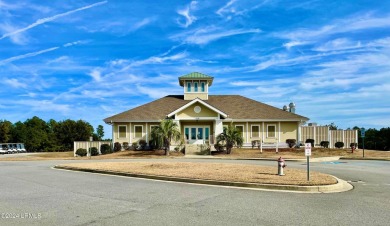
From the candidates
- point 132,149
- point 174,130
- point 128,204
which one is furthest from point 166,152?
point 128,204

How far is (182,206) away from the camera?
31.1ft

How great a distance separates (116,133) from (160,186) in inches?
1182

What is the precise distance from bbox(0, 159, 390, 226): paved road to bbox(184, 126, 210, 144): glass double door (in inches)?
1099

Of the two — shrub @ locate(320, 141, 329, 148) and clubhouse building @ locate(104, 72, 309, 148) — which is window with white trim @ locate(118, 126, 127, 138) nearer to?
clubhouse building @ locate(104, 72, 309, 148)

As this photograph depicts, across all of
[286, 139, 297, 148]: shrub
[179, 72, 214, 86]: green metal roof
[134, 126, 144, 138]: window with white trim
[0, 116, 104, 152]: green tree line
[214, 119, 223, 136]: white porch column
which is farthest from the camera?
[0, 116, 104, 152]: green tree line

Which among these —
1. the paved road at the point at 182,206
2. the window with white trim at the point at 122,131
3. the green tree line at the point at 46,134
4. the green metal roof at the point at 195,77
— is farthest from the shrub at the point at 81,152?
the green tree line at the point at 46,134

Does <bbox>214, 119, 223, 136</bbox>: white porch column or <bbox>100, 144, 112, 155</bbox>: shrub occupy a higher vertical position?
<bbox>214, 119, 223, 136</bbox>: white porch column

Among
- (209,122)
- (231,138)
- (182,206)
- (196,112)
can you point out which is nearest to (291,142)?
(231,138)

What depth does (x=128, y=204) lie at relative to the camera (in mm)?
9766

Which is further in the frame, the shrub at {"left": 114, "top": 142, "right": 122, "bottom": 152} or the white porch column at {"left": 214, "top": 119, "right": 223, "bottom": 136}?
the shrub at {"left": 114, "top": 142, "right": 122, "bottom": 152}

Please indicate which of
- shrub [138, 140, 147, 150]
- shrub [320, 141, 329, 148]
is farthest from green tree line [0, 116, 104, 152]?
shrub [320, 141, 329, 148]

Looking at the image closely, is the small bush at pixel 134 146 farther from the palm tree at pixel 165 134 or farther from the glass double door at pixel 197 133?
the glass double door at pixel 197 133

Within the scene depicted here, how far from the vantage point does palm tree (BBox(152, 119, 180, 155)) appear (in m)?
35.7

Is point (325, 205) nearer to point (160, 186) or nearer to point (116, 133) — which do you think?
point (160, 186)
